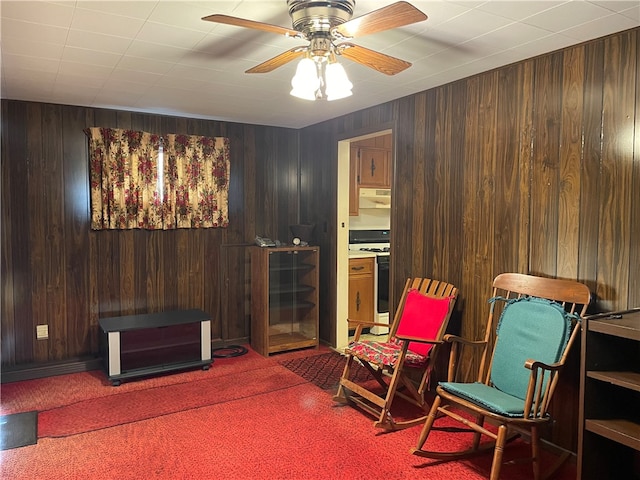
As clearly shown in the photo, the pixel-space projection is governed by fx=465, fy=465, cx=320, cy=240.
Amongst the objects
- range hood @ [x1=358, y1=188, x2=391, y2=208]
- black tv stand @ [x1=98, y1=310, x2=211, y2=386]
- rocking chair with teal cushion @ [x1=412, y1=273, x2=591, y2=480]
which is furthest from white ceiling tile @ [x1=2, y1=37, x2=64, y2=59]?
range hood @ [x1=358, y1=188, x2=391, y2=208]

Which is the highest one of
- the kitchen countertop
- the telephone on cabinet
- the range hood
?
the range hood

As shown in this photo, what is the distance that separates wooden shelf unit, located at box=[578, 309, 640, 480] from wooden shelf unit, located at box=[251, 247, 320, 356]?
2.85m

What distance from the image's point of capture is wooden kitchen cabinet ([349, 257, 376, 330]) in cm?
512

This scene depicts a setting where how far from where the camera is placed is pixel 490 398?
2.42m

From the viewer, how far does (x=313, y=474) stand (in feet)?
8.09

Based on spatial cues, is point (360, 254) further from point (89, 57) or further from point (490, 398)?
point (89, 57)

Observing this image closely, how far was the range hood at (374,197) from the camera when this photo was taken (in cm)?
551

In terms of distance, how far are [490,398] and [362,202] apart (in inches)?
138

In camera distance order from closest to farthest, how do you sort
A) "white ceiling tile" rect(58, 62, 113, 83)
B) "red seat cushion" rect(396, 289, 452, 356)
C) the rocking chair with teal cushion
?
the rocking chair with teal cushion, "white ceiling tile" rect(58, 62, 113, 83), "red seat cushion" rect(396, 289, 452, 356)

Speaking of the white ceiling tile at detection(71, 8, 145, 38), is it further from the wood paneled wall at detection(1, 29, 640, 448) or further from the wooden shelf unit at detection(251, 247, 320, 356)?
the wooden shelf unit at detection(251, 247, 320, 356)

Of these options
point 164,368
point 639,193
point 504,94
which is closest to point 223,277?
point 164,368

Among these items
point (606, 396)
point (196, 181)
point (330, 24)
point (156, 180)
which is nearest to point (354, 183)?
point (196, 181)

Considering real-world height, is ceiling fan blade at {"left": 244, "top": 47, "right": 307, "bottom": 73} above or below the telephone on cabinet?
above

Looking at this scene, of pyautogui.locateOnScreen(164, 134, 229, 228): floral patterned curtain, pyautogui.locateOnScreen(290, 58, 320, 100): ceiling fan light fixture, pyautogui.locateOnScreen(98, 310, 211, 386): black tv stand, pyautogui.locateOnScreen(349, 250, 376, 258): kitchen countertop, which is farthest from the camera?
pyautogui.locateOnScreen(349, 250, 376, 258): kitchen countertop
